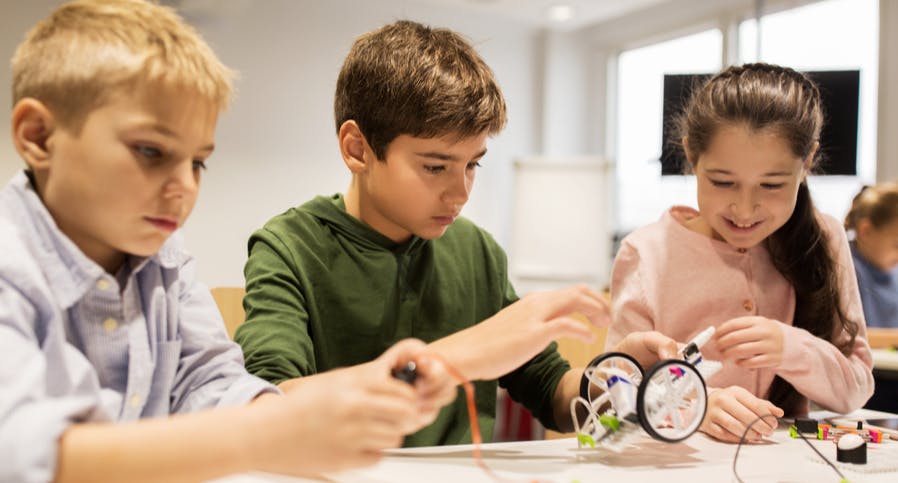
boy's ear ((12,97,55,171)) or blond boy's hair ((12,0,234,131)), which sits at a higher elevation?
blond boy's hair ((12,0,234,131))

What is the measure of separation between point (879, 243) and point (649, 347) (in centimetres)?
251

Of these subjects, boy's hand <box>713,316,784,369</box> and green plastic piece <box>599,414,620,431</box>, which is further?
boy's hand <box>713,316,784,369</box>

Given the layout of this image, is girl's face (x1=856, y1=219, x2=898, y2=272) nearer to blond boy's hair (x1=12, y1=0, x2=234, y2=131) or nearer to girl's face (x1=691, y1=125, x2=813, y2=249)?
girl's face (x1=691, y1=125, x2=813, y2=249)

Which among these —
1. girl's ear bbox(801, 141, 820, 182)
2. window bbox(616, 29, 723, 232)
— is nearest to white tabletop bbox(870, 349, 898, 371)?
girl's ear bbox(801, 141, 820, 182)

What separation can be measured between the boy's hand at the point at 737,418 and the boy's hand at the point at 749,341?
6 centimetres

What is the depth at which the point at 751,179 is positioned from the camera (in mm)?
1296

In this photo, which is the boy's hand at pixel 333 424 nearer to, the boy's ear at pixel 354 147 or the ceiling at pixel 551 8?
the boy's ear at pixel 354 147

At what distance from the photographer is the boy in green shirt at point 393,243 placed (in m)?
1.17

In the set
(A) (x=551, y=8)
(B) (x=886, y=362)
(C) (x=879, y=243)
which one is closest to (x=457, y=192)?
(B) (x=886, y=362)

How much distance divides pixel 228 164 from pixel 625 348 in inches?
145

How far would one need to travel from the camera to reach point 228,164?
14.5 ft

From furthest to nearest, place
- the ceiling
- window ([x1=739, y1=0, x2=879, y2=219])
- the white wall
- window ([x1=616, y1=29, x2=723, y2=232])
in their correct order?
window ([x1=616, y1=29, x2=723, y2=232]) → the ceiling → the white wall → window ([x1=739, y1=0, x2=879, y2=219])

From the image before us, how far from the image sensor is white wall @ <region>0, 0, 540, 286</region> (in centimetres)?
430

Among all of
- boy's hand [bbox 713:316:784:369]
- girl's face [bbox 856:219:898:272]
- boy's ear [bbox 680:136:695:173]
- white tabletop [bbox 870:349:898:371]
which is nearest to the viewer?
boy's hand [bbox 713:316:784:369]
